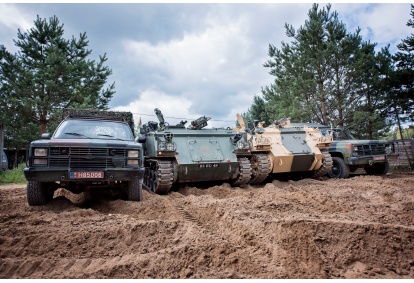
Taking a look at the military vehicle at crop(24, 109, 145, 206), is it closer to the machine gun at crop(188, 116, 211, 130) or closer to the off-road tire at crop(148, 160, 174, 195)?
the off-road tire at crop(148, 160, 174, 195)

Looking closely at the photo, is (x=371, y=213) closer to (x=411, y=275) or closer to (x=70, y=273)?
(x=411, y=275)

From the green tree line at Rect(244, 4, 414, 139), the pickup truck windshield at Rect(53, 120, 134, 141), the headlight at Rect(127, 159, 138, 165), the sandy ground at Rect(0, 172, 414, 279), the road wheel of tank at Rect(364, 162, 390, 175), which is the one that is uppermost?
the green tree line at Rect(244, 4, 414, 139)

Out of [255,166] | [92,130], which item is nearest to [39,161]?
[92,130]

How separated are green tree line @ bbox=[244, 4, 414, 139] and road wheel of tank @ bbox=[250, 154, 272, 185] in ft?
30.4

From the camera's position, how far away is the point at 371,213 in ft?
14.7

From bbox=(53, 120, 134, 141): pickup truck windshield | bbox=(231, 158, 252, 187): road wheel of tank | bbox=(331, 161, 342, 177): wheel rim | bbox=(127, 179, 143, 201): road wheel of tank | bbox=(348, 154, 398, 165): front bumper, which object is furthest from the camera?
bbox=(331, 161, 342, 177): wheel rim

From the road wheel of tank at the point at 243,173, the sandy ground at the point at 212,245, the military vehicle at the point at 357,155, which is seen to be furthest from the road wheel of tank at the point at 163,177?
the military vehicle at the point at 357,155

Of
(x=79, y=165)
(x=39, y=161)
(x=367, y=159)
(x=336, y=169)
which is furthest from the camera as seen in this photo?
(x=336, y=169)

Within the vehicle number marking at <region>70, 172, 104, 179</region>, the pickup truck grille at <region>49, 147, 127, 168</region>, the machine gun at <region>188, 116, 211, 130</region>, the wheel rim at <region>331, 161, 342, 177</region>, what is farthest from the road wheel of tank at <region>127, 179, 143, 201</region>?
the wheel rim at <region>331, 161, 342, 177</region>

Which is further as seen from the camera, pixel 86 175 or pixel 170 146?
pixel 170 146

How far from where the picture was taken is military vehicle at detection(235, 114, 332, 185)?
938 centimetres

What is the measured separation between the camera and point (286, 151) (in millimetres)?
9586

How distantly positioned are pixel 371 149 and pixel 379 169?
1501 millimetres

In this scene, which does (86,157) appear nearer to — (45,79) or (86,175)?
(86,175)
